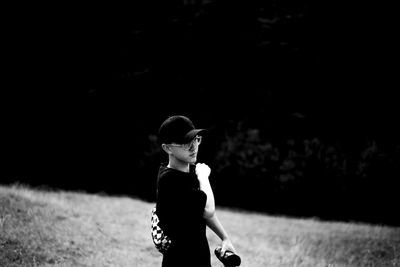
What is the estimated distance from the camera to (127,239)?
545 cm

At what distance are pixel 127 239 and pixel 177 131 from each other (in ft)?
11.4

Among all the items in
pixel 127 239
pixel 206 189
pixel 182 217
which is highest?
pixel 206 189

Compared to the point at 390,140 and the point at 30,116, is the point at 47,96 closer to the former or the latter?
the point at 30,116

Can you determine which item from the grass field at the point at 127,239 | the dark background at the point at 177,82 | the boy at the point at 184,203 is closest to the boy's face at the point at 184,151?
the boy at the point at 184,203

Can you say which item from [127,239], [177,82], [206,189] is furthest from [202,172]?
[177,82]

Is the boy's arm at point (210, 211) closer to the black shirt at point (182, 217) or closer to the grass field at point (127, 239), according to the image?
the black shirt at point (182, 217)

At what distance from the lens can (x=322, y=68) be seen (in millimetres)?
10789

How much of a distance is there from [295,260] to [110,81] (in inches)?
304

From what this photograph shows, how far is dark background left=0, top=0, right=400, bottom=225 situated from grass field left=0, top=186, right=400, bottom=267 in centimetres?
310

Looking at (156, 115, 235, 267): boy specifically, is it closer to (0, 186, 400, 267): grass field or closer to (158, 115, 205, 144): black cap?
(158, 115, 205, 144): black cap

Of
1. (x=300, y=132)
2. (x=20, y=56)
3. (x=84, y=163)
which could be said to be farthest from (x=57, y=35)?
(x=300, y=132)

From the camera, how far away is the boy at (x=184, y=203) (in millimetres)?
2350

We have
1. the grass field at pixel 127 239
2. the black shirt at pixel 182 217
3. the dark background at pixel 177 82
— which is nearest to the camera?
the black shirt at pixel 182 217

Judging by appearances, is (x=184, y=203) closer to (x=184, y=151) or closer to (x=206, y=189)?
(x=206, y=189)
